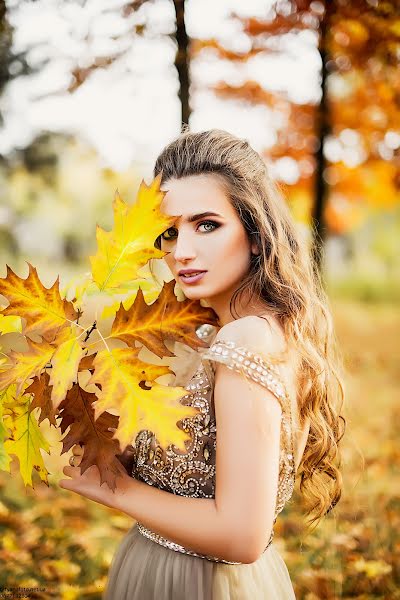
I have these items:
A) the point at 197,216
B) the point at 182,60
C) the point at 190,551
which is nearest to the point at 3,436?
the point at 190,551

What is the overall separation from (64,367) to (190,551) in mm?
568

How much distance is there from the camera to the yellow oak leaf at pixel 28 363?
1158 mm

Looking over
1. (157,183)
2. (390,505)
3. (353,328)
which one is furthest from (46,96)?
A: (353,328)

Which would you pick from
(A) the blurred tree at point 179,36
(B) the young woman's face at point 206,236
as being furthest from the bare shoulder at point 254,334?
(A) the blurred tree at point 179,36

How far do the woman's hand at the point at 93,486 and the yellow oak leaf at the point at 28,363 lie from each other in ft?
0.86

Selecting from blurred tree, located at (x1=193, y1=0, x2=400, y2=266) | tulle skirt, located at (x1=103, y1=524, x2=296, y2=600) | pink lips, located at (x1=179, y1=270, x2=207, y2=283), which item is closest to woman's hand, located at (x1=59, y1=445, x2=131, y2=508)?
tulle skirt, located at (x1=103, y1=524, x2=296, y2=600)

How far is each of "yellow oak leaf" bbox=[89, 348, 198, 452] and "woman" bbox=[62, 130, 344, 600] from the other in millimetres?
111

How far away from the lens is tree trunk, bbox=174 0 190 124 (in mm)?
2957

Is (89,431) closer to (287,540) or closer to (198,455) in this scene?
(198,455)

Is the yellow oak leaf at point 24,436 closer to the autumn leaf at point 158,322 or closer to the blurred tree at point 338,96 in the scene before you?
the autumn leaf at point 158,322

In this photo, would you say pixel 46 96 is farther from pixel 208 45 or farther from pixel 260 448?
pixel 260 448

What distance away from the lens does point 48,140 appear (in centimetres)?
703

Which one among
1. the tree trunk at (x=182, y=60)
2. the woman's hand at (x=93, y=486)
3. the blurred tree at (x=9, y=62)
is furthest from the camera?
the blurred tree at (x=9, y=62)

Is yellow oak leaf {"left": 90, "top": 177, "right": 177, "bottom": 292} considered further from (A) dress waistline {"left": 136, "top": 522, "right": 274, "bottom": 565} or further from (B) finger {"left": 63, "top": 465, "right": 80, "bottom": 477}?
(A) dress waistline {"left": 136, "top": 522, "right": 274, "bottom": 565}
